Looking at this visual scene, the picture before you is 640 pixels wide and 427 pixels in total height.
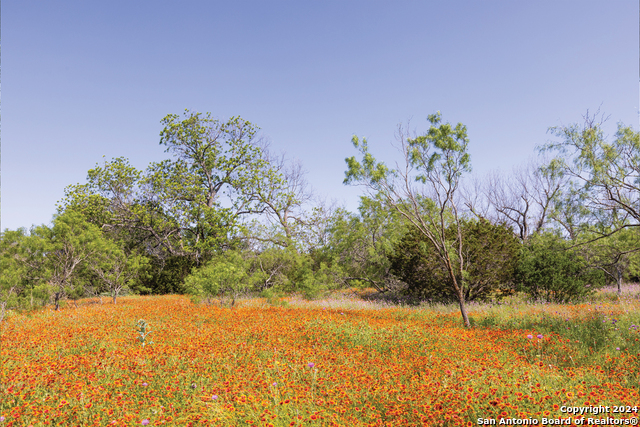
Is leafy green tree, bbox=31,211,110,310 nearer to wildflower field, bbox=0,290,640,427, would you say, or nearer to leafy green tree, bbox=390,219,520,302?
wildflower field, bbox=0,290,640,427

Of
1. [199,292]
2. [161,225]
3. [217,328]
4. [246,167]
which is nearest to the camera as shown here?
[217,328]

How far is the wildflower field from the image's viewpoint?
3.22 m

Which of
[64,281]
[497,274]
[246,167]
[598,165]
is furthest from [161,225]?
[598,165]

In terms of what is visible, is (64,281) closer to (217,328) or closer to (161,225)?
(217,328)

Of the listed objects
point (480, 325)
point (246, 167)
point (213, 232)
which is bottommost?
point (480, 325)

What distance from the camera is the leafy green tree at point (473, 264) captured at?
14.0 metres

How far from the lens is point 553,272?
1362cm

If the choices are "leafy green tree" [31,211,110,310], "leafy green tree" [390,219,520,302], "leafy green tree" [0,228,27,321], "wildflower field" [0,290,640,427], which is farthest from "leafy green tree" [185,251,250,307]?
"leafy green tree" [390,219,520,302]

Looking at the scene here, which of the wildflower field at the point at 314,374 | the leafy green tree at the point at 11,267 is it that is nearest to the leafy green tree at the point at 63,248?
the leafy green tree at the point at 11,267

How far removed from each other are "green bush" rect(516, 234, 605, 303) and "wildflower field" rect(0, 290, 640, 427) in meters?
5.41

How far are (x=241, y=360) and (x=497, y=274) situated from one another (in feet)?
41.6

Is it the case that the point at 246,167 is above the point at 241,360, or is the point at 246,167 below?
above

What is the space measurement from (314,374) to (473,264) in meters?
11.4

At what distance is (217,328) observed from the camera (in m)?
7.63
